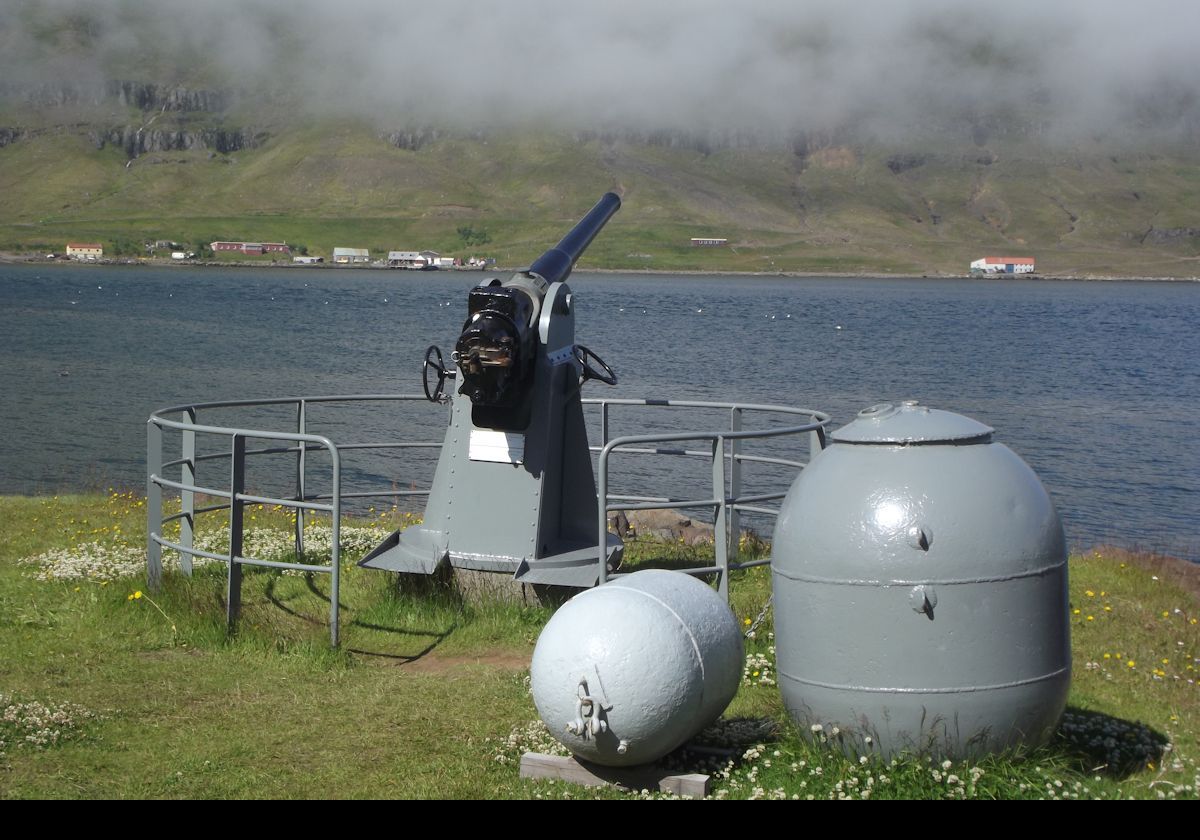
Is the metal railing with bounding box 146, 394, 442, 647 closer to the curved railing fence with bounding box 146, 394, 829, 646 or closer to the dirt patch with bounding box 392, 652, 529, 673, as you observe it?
the curved railing fence with bounding box 146, 394, 829, 646

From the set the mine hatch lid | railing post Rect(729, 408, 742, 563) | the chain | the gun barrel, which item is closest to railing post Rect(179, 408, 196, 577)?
the gun barrel

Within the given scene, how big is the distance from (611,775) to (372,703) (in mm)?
2091

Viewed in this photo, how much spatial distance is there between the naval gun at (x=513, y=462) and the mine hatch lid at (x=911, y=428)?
3.72m

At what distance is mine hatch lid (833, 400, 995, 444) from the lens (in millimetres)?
6398

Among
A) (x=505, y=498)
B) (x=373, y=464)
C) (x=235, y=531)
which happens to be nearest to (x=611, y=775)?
(x=235, y=531)

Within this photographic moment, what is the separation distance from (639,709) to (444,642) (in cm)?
363

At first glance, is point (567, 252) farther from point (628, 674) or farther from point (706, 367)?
point (706, 367)

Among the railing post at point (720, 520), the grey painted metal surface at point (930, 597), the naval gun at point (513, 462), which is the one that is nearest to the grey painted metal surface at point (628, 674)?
the grey painted metal surface at point (930, 597)

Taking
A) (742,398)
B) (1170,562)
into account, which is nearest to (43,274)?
(742,398)

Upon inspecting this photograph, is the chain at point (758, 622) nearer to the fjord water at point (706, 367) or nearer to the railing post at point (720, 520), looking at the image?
the railing post at point (720, 520)

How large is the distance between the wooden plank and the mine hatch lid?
173cm

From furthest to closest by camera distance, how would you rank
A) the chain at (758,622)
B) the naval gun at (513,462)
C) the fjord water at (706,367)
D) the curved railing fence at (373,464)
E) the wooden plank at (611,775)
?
the fjord water at (706,367) → the naval gun at (513,462) → the curved railing fence at (373,464) → the chain at (758,622) → the wooden plank at (611,775)

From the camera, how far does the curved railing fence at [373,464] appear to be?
30.7ft

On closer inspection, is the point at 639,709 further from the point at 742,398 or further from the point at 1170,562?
the point at 742,398
